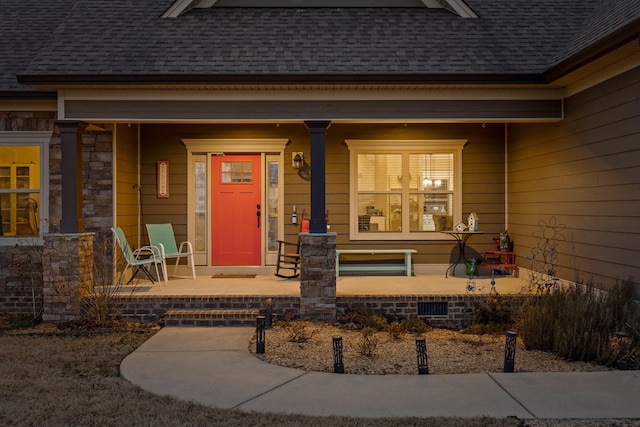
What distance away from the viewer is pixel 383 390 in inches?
181

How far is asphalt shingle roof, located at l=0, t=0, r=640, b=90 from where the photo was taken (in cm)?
721

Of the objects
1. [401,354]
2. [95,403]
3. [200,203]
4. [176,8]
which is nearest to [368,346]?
[401,354]

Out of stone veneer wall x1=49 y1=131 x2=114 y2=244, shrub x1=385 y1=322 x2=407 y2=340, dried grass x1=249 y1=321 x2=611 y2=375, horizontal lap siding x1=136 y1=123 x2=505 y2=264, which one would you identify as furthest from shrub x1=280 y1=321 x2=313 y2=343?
stone veneer wall x1=49 y1=131 x2=114 y2=244

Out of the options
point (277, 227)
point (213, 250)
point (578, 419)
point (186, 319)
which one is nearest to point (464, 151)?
point (277, 227)

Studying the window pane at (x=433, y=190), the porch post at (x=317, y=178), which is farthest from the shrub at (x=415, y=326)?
the window pane at (x=433, y=190)

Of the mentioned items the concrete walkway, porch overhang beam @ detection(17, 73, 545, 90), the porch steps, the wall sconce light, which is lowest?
the concrete walkway

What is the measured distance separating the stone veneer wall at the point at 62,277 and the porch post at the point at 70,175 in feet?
0.74

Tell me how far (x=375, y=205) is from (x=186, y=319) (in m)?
3.59

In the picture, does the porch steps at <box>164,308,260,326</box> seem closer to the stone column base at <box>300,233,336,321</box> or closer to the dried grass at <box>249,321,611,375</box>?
the dried grass at <box>249,321,611,375</box>

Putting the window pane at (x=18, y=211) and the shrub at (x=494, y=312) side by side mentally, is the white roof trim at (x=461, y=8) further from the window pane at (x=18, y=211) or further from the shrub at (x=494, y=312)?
the window pane at (x=18, y=211)

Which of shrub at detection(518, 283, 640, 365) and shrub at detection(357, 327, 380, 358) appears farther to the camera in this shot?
shrub at detection(357, 327, 380, 358)

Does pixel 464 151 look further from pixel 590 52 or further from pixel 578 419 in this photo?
pixel 578 419

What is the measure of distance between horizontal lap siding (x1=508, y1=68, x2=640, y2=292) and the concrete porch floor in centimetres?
93

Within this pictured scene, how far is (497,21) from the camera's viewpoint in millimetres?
8469
